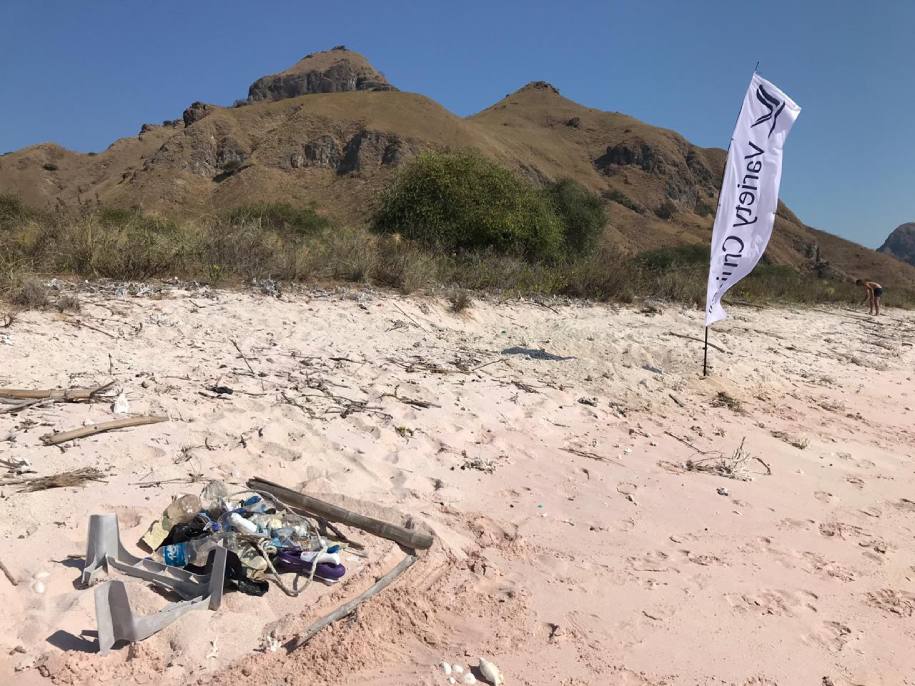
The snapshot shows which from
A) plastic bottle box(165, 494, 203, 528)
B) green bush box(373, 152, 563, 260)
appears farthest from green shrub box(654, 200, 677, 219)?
plastic bottle box(165, 494, 203, 528)

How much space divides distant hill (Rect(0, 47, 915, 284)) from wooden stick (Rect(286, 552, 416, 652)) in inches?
1369

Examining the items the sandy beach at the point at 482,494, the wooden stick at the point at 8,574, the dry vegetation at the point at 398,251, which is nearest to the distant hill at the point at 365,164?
the dry vegetation at the point at 398,251

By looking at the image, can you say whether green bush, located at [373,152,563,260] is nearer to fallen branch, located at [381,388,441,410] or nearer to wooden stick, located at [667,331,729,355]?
wooden stick, located at [667,331,729,355]

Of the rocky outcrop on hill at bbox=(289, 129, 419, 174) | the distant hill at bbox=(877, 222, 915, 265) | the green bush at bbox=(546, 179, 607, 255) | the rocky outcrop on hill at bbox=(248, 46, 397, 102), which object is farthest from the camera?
the distant hill at bbox=(877, 222, 915, 265)

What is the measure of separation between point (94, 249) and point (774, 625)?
23.9ft

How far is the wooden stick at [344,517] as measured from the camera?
2818mm

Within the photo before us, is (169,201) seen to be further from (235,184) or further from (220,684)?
(220,684)

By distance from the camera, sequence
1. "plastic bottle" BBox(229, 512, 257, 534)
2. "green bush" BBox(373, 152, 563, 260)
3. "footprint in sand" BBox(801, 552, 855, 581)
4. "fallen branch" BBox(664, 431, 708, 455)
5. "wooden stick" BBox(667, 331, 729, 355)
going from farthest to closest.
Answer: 1. "green bush" BBox(373, 152, 563, 260)
2. "wooden stick" BBox(667, 331, 729, 355)
3. "fallen branch" BBox(664, 431, 708, 455)
4. "footprint in sand" BBox(801, 552, 855, 581)
5. "plastic bottle" BBox(229, 512, 257, 534)

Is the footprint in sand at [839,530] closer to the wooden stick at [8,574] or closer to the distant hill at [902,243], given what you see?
the wooden stick at [8,574]

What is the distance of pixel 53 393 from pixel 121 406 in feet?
1.37

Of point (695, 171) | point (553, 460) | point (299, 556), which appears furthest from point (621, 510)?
point (695, 171)

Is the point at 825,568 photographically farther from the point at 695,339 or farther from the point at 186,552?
the point at 695,339

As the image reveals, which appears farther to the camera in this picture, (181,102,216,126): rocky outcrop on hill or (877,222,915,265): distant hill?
(877,222,915,265): distant hill

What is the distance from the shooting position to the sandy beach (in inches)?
87.2
